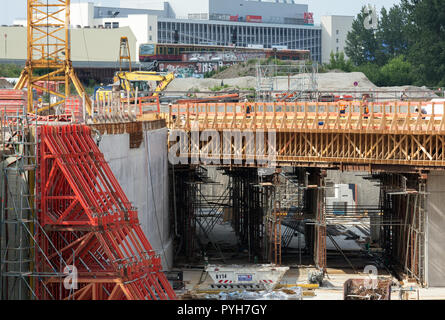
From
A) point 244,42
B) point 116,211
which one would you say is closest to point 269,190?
point 116,211

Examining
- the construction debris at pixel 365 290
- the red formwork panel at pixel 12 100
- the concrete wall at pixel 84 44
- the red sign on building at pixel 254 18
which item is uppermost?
the red sign on building at pixel 254 18

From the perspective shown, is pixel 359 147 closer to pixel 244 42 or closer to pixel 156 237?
pixel 156 237

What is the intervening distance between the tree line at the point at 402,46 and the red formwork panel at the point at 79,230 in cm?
9351

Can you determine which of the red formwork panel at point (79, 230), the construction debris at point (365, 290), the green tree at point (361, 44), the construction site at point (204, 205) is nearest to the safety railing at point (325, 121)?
the construction site at point (204, 205)

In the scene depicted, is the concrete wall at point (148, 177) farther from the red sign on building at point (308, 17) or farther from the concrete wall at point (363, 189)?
the red sign on building at point (308, 17)

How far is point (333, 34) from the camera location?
189875 mm

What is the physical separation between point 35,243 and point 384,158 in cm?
2157

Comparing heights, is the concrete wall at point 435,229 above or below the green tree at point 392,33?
below

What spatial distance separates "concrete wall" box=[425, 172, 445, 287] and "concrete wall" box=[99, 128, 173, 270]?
13.3 meters

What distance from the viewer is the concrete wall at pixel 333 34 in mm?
189250

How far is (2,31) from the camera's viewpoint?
130 metres

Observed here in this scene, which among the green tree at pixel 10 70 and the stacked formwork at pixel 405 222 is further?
the green tree at pixel 10 70

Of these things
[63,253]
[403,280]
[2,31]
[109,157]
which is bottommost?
[403,280]

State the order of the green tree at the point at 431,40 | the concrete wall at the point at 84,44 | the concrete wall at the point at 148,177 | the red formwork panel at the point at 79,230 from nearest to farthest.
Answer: the red formwork panel at the point at 79,230 < the concrete wall at the point at 148,177 < the green tree at the point at 431,40 < the concrete wall at the point at 84,44
